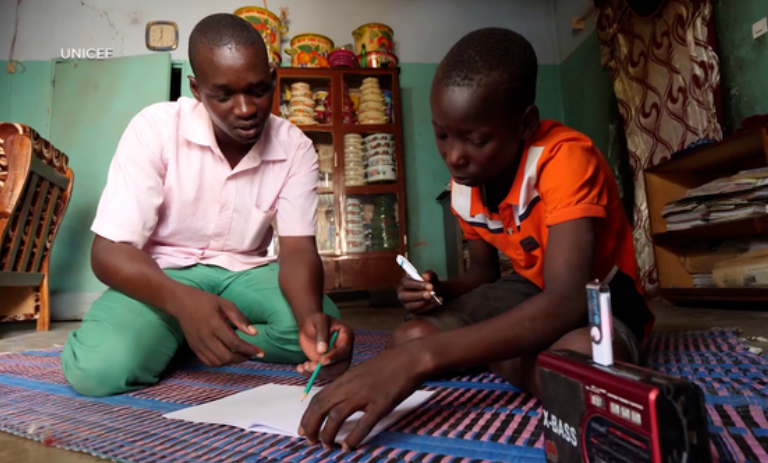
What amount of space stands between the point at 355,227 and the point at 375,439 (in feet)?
6.66

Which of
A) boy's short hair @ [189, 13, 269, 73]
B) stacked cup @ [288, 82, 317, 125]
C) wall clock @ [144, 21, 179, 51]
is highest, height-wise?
wall clock @ [144, 21, 179, 51]

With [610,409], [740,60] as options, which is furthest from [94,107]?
[740,60]

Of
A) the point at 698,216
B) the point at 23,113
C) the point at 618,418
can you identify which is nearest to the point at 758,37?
the point at 698,216

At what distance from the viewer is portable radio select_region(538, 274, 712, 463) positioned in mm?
319

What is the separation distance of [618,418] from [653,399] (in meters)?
0.05

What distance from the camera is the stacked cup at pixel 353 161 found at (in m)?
2.57

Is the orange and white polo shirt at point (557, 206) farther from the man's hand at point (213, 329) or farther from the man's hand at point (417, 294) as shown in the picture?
the man's hand at point (213, 329)

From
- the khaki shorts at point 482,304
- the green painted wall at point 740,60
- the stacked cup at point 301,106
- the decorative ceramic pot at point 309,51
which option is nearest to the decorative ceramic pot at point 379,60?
the decorative ceramic pot at point 309,51

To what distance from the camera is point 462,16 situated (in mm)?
3102

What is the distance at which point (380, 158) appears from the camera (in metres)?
2.57

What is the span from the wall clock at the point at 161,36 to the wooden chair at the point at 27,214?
1051 millimetres

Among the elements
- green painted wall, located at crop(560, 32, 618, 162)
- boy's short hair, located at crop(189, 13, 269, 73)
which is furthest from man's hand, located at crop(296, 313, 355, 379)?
green painted wall, located at crop(560, 32, 618, 162)

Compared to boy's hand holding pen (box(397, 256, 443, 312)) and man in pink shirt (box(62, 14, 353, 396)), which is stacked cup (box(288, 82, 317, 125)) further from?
boy's hand holding pen (box(397, 256, 443, 312))

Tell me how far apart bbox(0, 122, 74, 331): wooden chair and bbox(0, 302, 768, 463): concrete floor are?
0.13 meters
